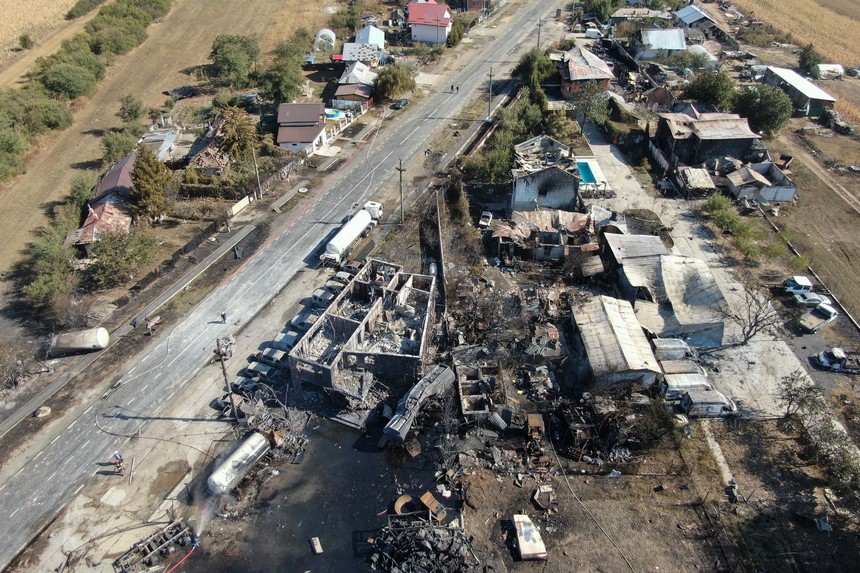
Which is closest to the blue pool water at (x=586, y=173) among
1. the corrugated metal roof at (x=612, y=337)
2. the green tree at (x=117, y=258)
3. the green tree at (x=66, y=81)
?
the corrugated metal roof at (x=612, y=337)

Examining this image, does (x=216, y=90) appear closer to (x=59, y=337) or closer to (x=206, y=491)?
(x=59, y=337)

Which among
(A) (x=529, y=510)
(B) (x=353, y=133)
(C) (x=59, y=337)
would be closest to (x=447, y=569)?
(A) (x=529, y=510)

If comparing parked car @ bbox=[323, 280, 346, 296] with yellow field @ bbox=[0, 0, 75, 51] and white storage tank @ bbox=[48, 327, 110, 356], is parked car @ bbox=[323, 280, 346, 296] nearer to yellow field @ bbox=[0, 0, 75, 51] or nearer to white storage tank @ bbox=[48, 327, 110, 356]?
white storage tank @ bbox=[48, 327, 110, 356]

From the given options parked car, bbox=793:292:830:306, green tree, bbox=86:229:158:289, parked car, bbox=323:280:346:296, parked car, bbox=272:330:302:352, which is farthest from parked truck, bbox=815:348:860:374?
green tree, bbox=86:229:158:289

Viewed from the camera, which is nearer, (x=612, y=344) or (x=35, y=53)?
(x=612, y=344)

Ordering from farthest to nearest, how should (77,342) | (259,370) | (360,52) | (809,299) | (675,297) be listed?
(360,52) < (809,299) < (675,297) < (77,342) < (259,370)

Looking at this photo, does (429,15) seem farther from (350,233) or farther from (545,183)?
(350,233)

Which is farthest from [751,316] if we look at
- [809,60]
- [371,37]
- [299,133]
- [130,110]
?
[130,110]
